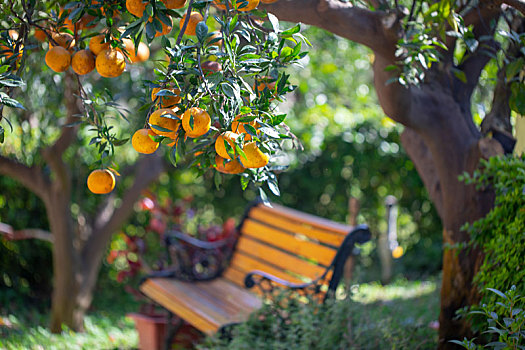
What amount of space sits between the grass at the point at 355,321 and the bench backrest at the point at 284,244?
16.2 inches

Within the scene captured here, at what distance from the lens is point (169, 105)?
1639 mm

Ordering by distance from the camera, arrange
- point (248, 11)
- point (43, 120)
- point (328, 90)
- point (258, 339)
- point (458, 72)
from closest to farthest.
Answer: point (248, 11), point (458, 72), point (258, 339), point (43, 120), point (328, 90)

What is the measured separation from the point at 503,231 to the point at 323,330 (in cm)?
101

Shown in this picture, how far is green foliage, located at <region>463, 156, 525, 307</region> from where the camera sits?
225 centimetres

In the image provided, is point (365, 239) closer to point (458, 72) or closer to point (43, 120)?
point (458, 72)

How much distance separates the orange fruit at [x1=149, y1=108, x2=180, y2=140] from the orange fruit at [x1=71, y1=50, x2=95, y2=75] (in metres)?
0.44

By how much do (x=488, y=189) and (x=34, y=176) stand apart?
10.8ft

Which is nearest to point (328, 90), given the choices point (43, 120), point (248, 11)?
point (43, 120)

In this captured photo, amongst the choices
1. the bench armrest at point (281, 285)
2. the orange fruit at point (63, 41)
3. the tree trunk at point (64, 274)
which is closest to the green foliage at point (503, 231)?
the bench armrest at point (281, 285)

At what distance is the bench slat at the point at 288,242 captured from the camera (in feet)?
12.0

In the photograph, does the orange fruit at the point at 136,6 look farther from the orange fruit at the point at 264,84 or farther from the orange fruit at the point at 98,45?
the orange fruit at the point at 264,84

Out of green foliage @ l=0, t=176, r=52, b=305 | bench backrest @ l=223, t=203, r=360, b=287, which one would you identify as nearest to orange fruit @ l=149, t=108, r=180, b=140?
bench backrest @ l=223, t=203, r=360, b=287

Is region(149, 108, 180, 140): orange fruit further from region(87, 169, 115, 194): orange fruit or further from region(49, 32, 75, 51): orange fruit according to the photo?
region(49, 32, 75, 51): orange fruit

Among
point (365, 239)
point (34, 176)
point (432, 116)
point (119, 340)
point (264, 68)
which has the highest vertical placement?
point (264, 68)
